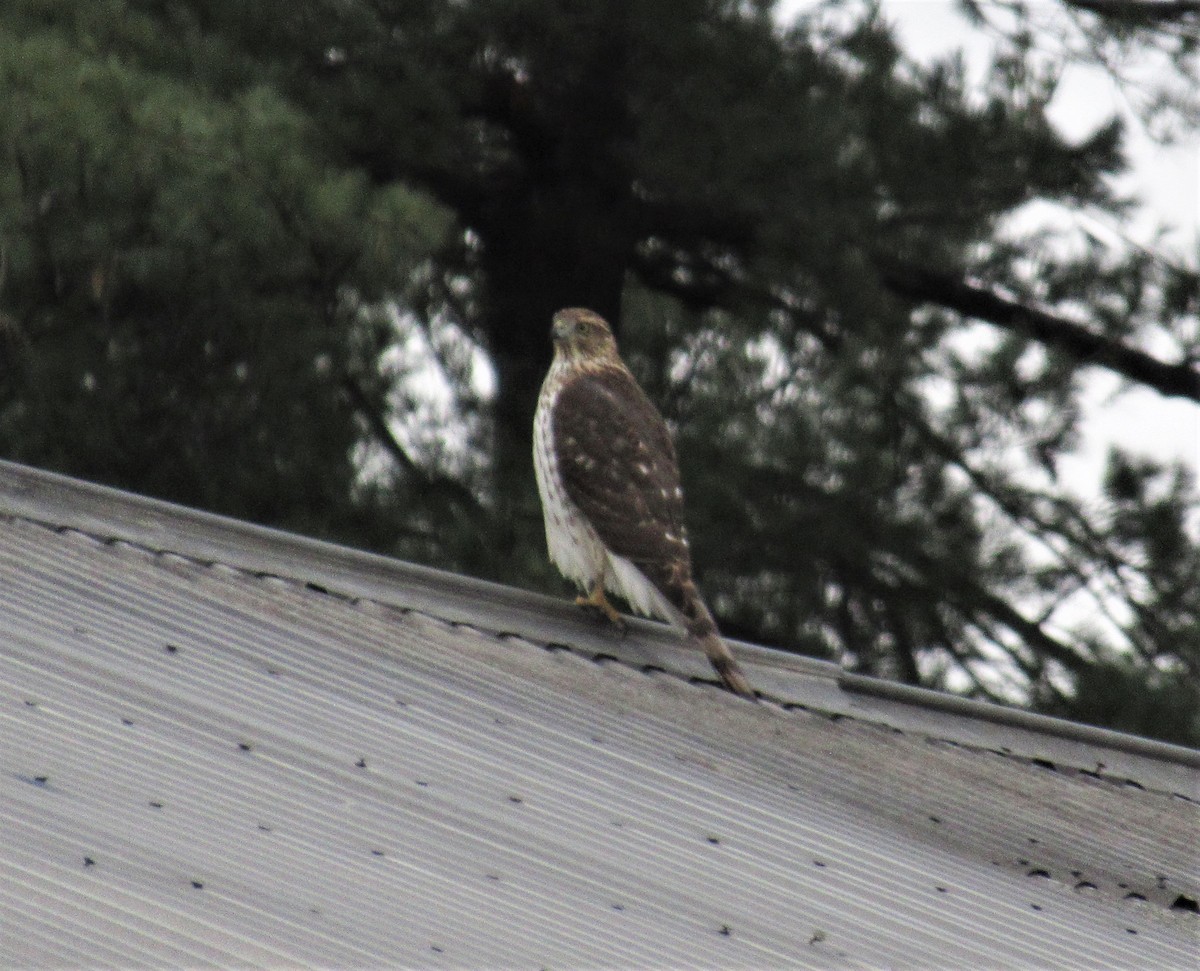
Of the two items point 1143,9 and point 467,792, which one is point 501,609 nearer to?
point 467,792

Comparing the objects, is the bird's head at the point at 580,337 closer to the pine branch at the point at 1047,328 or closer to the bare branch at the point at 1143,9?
the pine branch at the point at 1047,328

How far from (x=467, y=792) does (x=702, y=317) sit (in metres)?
7.39

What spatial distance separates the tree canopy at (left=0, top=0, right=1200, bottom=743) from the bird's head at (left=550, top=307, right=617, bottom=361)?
6.56 feet

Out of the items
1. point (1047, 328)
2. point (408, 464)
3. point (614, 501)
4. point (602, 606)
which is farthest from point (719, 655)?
point (1047, 328)

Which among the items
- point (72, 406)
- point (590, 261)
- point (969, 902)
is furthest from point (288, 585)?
point (590, 261)

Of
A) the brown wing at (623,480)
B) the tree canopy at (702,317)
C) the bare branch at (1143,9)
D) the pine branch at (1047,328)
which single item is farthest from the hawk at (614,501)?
the bare branch at (1143,9)

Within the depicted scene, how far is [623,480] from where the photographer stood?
17.3 feet

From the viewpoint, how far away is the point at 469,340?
1090cm

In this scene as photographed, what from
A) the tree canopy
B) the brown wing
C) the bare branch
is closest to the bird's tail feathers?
the brown wing

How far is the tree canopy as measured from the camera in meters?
8.60

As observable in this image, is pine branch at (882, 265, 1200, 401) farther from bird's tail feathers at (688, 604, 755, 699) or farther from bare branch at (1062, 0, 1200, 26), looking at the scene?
bird's tail feathers at (688, 604, 755, 699)

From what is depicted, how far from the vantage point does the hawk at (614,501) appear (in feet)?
16.6

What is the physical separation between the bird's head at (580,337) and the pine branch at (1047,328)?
4.08 meters

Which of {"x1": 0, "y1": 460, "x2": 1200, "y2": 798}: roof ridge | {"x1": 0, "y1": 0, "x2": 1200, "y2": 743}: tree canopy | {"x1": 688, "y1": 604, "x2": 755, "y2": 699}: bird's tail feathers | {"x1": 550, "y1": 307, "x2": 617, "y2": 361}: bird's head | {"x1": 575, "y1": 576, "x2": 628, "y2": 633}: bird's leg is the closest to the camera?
{"x1": 0, "y1": 460, "x2": 1200, "y2": 798}: roof ridge
